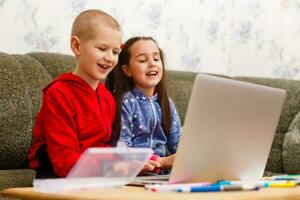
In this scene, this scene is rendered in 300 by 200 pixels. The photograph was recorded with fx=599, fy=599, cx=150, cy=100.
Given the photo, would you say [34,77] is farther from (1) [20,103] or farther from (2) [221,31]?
(2) [221,31]

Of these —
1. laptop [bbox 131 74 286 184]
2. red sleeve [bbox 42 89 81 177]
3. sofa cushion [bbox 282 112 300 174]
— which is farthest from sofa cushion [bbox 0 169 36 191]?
sofa cushion [bbox 282 112 300 174]

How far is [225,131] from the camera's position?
1319 mm

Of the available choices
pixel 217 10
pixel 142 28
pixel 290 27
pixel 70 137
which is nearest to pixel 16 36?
pixel 142 28

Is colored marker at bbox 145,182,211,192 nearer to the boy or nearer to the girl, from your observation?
the boy

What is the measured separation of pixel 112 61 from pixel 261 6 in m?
1.78

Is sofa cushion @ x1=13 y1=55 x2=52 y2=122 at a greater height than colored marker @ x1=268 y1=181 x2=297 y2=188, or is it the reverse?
sofa cushion @ x1=13 y1=55 x2=52 y2=122

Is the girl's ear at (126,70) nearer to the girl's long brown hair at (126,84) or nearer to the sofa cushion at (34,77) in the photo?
the girl's long brown hair at (126,84)

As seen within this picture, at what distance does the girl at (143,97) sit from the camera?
192 cm

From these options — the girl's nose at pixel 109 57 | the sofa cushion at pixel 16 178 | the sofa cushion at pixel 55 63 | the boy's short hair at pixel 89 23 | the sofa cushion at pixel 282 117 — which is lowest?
the sofa cushion at pixel 16 178

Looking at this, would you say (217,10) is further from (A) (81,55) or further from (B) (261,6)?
(A) (81,55)

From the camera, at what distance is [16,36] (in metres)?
2.40

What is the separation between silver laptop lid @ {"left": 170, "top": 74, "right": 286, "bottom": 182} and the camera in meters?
1.24

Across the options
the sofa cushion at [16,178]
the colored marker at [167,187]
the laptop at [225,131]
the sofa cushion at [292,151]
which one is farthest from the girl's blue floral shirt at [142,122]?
the sofa cushion at [292,151]

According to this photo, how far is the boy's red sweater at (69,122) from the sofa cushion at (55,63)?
0.46 metres
